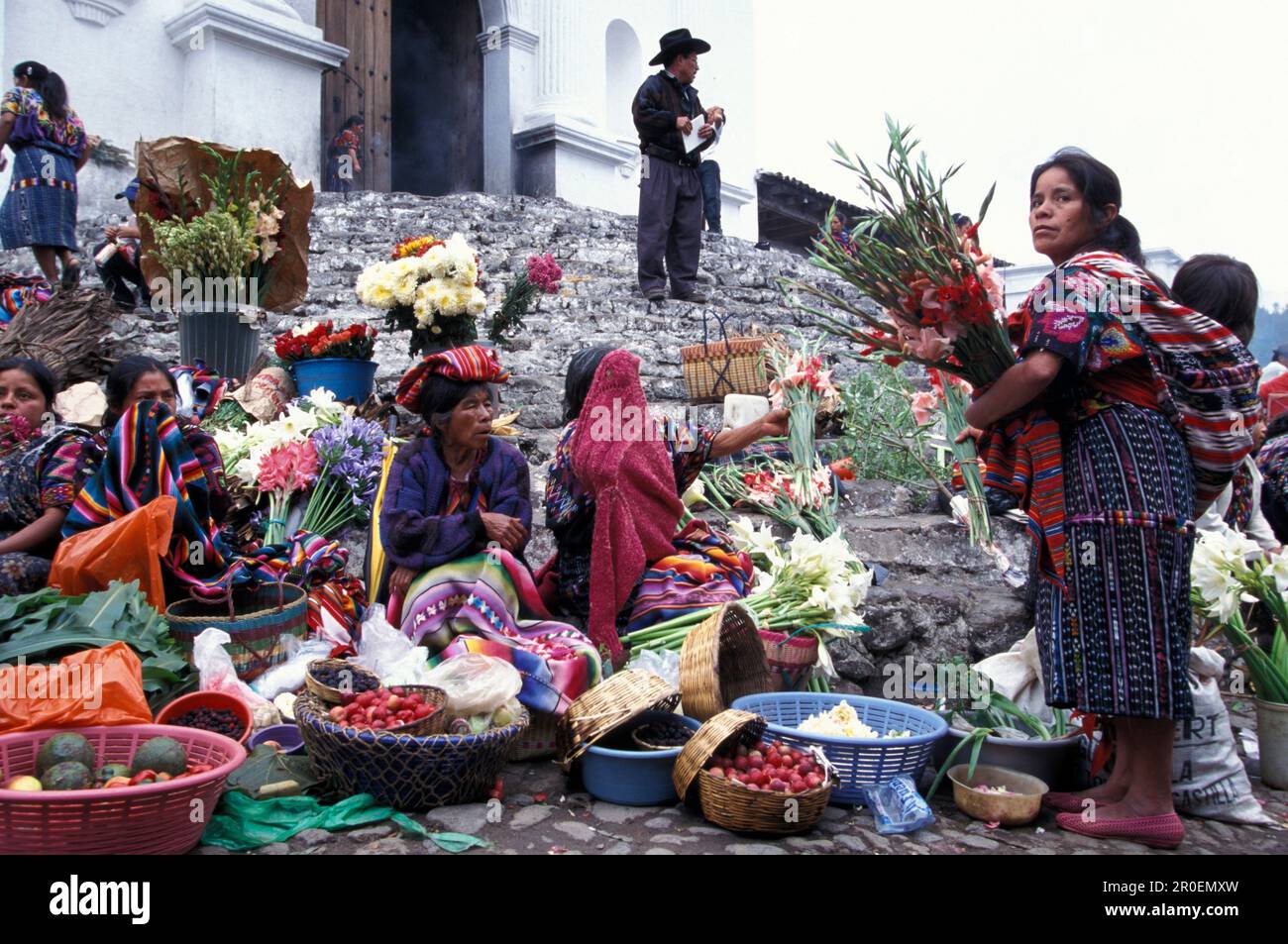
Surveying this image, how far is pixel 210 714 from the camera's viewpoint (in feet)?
9.51

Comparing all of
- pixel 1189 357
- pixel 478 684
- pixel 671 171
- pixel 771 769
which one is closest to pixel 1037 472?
pixel 1189 357

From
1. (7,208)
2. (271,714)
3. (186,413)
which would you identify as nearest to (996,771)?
(271,714)

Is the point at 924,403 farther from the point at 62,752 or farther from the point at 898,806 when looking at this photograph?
the point at 62,752

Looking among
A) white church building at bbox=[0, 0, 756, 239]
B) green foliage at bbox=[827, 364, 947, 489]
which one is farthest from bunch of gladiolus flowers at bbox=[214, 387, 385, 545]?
white church building at bbox=[0, 0, 756, 239]

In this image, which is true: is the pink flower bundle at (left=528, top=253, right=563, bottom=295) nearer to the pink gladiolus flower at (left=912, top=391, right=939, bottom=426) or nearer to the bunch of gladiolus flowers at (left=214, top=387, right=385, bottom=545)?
the bunch of gladiolus flowers at (left=214, top=387, right=385, bottom=545)

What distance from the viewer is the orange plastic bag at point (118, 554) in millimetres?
3410

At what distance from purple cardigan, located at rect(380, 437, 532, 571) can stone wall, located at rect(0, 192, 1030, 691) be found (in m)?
1.09

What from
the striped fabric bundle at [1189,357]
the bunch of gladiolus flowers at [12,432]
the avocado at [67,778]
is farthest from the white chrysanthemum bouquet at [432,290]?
the striped fabric bundle at [1189,357]

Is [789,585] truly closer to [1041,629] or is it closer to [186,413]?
[1041,629]

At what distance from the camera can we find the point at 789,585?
3.68 m

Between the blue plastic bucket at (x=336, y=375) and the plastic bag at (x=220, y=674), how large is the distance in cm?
245

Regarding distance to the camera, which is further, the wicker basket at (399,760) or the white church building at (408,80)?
the white church building at (408,80)

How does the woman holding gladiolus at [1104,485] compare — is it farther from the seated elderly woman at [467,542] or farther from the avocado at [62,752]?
the avocado at [62,752]
